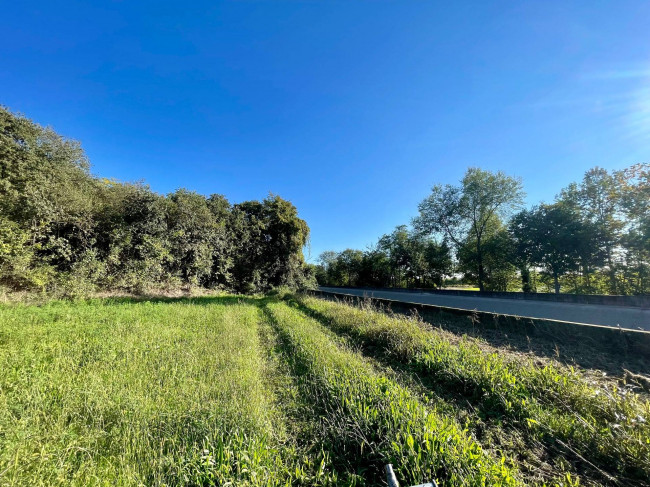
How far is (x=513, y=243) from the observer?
23531mm

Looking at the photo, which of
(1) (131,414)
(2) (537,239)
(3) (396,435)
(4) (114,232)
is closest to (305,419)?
(3) (396,435)

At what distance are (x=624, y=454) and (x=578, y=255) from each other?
25032 mm

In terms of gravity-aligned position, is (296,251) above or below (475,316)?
above

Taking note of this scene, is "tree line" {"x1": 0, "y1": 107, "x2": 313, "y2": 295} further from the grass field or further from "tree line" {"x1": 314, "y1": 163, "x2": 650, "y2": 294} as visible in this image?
"tree line" {"x1": 314, "y1": 163, "x2": 650, "y2": 294}

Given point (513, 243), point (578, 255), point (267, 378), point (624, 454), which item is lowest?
point (267, 378)

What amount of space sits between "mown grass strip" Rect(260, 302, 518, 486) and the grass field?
0.02 meters

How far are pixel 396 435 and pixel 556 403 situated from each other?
8.33 feet

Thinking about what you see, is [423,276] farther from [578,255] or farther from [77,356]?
[77,356]

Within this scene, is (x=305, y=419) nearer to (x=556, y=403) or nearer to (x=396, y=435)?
(x=396, y=435)

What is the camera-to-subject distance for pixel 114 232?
14.1 metres

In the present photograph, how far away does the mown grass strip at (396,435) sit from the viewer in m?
2.13

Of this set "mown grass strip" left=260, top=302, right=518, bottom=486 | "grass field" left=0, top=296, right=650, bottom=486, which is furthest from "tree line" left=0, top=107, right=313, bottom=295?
"mown grass strip" left=260, top=302, right=518, bottom=486

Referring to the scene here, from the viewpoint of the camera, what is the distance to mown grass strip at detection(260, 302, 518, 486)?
6.99 ft

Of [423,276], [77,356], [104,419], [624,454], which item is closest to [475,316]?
[624,454]
